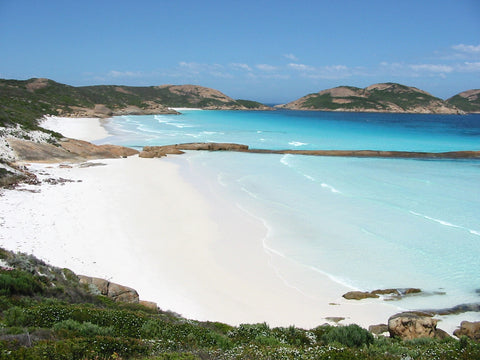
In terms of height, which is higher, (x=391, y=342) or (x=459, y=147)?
(x=459, y=147)

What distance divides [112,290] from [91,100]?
11006 cm

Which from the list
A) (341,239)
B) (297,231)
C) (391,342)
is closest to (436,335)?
(391,342)

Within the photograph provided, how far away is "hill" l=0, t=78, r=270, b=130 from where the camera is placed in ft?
183

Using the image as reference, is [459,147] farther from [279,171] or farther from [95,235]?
[95,235]

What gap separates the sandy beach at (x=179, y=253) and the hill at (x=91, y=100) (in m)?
20.1

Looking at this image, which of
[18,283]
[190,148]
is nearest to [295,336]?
[18,283]

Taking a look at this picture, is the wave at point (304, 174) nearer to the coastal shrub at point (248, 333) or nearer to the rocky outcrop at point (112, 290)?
the rocky outcrop at point (112, 290)

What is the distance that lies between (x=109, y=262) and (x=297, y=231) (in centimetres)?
754

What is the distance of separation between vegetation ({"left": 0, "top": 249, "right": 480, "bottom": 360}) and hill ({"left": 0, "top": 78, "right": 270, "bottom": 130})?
1116 inches

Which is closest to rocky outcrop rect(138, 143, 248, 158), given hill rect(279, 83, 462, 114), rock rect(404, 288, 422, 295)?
rock rect(404, 288, 422, 295)

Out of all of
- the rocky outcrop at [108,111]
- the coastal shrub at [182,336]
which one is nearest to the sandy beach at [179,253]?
the coastal shrub at [182,336]

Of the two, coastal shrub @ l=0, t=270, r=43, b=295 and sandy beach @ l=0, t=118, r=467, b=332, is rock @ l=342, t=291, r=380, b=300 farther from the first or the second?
coastal shrub @ l=0, t=270, r=43, b=295

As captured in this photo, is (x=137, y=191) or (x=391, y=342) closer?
(x=391, y=342)

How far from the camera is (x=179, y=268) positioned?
37.2ft
